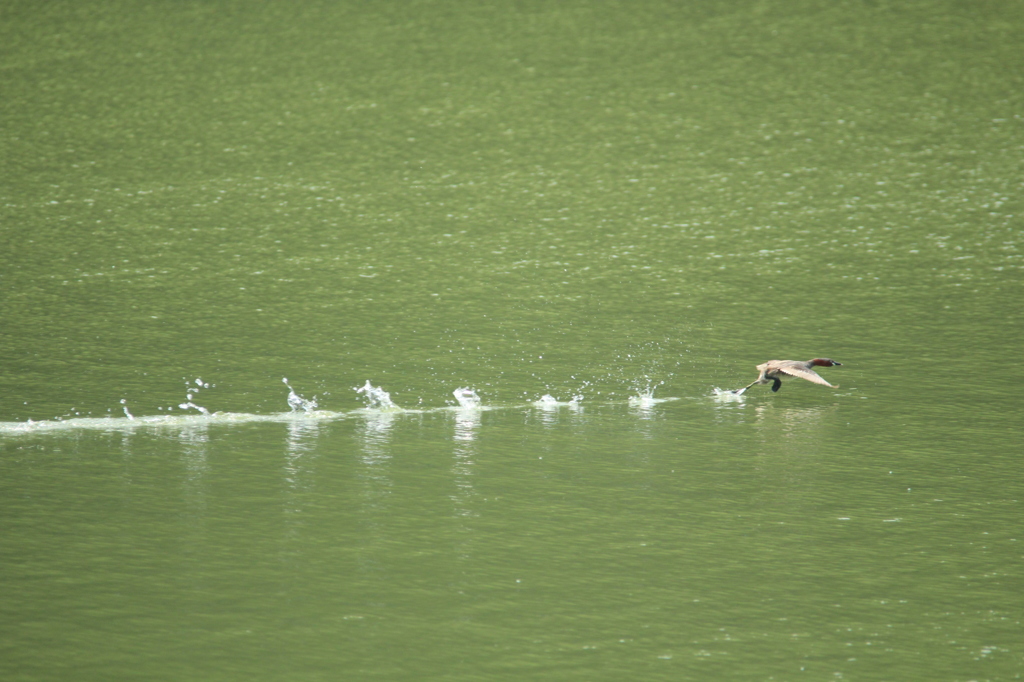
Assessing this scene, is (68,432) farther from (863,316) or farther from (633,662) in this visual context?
(863,316)

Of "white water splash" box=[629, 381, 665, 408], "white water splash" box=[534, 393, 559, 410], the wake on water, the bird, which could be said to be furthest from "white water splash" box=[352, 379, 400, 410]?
the bird

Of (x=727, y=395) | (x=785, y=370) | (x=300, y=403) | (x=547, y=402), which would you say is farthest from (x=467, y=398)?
(x=785, y=370)

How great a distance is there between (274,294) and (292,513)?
2748 millimetres

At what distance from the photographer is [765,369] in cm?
476

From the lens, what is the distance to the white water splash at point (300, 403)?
446cm

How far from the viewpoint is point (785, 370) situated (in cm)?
474

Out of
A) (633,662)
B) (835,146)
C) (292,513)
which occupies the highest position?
(835,146)

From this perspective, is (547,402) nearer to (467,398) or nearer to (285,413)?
(467,398)

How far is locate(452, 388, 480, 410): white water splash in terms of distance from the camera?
181 inches

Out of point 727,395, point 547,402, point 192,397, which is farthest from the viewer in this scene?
point 727,395

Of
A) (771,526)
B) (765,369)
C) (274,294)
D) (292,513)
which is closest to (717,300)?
(765,369)

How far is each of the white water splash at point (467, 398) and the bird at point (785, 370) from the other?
1.08 metres

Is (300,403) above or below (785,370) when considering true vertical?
below

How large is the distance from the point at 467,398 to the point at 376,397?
365 millimetres
